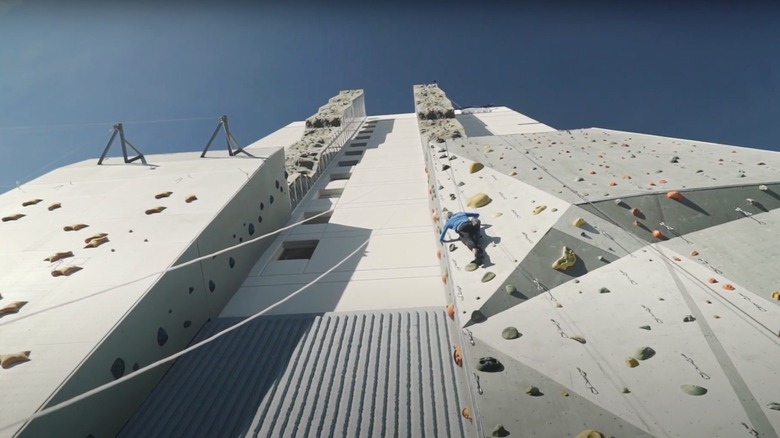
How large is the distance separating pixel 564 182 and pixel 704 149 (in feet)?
9.16

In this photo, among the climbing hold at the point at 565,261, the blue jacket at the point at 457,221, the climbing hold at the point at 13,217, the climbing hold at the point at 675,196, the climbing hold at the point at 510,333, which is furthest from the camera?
the climbing hold at the point at 13,217

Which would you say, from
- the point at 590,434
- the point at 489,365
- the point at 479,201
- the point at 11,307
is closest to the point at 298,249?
the point at 479,201

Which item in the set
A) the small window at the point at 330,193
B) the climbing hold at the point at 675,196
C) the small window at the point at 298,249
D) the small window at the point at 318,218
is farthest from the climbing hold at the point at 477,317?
the small window at the point at 330,193

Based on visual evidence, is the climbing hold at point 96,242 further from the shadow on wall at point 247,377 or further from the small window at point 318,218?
the small window at point 318,218

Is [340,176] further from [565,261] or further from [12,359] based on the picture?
[12,359]

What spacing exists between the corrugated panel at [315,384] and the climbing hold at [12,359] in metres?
0.99

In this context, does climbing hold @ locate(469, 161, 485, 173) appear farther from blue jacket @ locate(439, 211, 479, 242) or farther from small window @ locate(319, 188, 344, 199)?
small window @ locate(319, 188, 344, 199)

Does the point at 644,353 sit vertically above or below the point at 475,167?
below

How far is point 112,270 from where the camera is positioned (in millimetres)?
4395

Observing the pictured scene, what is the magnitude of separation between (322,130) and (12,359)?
45.5ft

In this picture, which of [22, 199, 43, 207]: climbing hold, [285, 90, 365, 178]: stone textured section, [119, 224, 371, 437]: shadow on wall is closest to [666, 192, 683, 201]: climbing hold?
[119, 224, 371, 437]: shadow on wall

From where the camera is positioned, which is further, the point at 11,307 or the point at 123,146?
the point at 123,146

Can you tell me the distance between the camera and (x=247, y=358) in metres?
4.51

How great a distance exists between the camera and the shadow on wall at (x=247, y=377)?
367 centimetres
